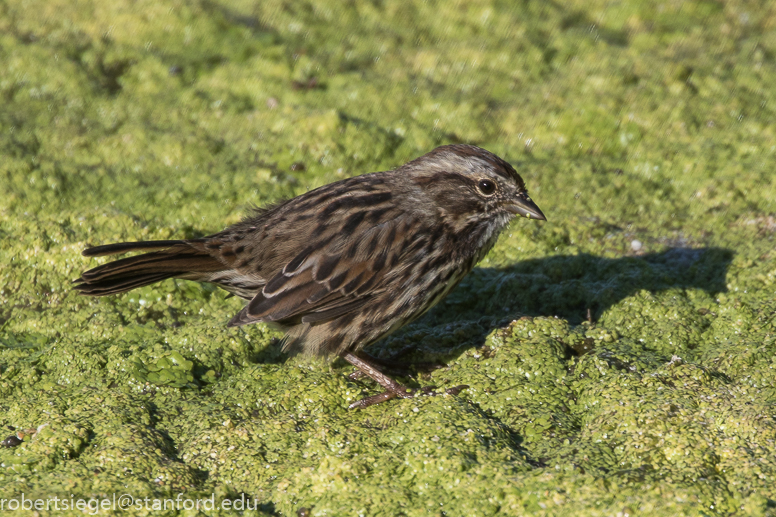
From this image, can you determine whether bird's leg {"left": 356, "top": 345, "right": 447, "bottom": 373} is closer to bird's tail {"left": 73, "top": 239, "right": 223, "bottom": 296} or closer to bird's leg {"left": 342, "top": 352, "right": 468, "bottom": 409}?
bird's leg {"left": 342, "top": 352, "right": 468, "bottom": 409}

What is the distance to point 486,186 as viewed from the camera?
Answer: 4320 mm

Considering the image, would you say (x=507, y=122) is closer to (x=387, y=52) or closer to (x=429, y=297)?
(x=387, y=52)

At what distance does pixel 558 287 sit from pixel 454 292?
647 millimetres

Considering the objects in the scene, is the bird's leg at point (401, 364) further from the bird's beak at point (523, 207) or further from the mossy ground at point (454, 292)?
the bird's beak at point (523, 207)

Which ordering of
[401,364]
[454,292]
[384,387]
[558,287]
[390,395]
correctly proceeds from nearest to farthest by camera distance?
[390,395] < [384,387] < [401,364] < [558,287] < [454,292]

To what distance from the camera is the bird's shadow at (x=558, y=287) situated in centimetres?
450

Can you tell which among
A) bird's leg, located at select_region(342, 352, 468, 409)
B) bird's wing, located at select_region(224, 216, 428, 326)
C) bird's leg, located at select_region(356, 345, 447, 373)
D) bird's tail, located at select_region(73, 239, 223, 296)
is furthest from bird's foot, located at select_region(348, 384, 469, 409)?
bird's tail, located at select_region(73, 239, 223, 296)

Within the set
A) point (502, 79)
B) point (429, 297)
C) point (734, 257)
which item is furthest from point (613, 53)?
→ point (429, 297)

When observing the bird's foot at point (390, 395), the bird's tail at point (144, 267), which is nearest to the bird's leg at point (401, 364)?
the bird's foot at point (390, 395)

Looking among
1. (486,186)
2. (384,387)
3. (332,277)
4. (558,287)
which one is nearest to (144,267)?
(332,277)

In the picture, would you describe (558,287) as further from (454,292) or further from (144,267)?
(144,267)

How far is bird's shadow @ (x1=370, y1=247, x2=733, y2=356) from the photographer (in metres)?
4.50

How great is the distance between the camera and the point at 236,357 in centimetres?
426

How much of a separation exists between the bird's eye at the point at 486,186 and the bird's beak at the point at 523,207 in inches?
5.3
